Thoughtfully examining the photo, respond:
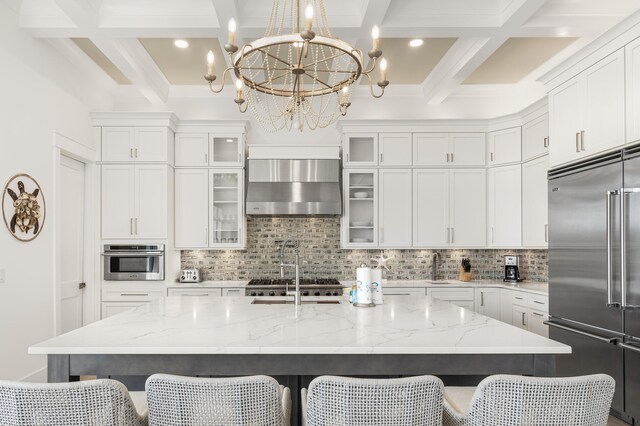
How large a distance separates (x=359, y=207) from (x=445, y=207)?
102cm

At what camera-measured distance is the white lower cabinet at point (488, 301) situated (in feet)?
16.1

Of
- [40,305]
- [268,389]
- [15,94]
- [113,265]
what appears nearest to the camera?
[268,389]

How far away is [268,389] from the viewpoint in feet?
4.67

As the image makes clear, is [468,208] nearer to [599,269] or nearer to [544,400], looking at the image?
[599,269]

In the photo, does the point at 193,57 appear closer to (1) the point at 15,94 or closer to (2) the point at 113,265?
(1) the point at 15,94

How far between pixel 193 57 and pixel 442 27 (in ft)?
8.16

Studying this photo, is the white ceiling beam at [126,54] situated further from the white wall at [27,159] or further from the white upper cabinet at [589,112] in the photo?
the white upper cabinet at [589,112]

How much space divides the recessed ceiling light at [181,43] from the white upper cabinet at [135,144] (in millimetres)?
1001

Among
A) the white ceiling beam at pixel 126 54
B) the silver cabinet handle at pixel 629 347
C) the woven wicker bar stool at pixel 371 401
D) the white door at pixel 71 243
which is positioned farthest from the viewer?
the white door at pixel 71 243

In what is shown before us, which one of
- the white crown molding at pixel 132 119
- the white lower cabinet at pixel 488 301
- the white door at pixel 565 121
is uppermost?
the white crown molding at pixel 132 119

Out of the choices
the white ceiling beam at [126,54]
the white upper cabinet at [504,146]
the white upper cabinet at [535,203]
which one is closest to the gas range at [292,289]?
the white upper cabinet at [535,203]

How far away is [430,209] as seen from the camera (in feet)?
17.2

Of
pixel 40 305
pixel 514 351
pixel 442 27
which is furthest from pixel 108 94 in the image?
pixel 514 351

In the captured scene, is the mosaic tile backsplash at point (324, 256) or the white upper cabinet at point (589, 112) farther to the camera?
the mosaic tile backsplash at point (324, 256)
